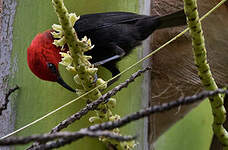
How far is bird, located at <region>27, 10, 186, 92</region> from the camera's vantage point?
4.07 ft

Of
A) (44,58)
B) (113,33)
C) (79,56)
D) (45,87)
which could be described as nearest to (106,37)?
(113,33)

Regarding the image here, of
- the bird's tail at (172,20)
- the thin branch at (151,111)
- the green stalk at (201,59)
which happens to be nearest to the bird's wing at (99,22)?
the bird's tail at (172,20)

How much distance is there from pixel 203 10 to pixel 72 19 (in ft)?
2.22

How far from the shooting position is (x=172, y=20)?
132 centimetres

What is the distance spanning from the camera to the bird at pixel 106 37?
4.07ft

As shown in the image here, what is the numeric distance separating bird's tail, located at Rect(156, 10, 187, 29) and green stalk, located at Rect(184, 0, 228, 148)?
0.71m

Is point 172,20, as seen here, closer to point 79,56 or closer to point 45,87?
point 45,87

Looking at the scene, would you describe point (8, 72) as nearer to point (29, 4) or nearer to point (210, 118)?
point (29, 4)

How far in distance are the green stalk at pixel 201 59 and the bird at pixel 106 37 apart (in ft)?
1.75

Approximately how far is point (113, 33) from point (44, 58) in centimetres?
35

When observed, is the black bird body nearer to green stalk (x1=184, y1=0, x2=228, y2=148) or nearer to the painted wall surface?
the painted wall surface

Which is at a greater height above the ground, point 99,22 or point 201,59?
point 99,22

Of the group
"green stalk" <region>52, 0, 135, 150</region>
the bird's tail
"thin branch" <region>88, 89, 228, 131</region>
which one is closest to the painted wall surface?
the bird's tail

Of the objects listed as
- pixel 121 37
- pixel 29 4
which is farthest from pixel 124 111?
pixel 121 37
